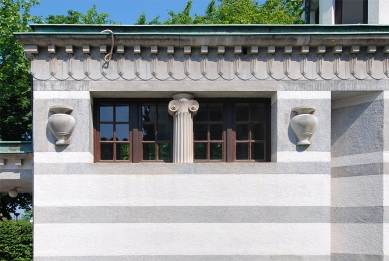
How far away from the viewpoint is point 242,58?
33.3ft

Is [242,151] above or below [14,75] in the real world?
below

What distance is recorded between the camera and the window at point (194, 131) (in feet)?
34.7

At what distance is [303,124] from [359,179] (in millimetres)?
1897

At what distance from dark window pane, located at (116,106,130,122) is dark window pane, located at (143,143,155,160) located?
2.55 ft

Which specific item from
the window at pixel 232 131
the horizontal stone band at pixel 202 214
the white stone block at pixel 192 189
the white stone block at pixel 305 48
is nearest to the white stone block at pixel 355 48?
the white stone block at pixel 305 48

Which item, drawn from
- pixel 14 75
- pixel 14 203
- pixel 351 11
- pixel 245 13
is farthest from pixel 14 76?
pixel 351 11

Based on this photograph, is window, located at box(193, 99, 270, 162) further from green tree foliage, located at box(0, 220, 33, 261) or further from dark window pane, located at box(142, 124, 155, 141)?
green tree foliage, located at box(0, 220, 33, 261)

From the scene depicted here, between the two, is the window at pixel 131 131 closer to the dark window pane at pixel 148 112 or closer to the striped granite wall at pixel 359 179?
the dark window pane at pixel 148 112

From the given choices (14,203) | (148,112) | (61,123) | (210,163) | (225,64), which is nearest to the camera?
(61,123)

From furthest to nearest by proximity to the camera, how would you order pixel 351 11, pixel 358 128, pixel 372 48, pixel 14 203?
Answer: pixel 14 203, pixel 351 11, pixel 358 128, pixel 372 48

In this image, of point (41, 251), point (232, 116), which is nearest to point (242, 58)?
point (232, 116)

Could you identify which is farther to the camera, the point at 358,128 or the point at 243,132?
the point at 243,132

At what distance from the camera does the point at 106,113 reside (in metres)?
10.7

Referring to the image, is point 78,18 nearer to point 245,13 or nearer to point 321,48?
point 245,13
